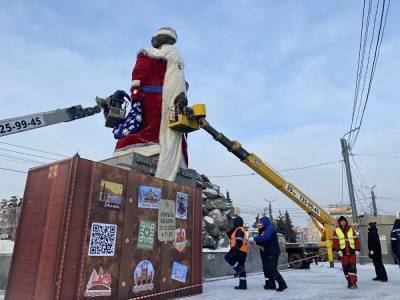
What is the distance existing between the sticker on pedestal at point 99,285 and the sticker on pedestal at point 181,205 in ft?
7.19

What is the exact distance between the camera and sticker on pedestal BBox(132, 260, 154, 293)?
266 inches

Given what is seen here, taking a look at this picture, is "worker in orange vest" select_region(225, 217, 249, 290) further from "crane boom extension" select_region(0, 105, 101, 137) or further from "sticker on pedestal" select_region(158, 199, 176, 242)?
"crane boom extension" select_region(0, 105, 101, 137)

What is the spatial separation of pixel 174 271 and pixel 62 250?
266 centimetres

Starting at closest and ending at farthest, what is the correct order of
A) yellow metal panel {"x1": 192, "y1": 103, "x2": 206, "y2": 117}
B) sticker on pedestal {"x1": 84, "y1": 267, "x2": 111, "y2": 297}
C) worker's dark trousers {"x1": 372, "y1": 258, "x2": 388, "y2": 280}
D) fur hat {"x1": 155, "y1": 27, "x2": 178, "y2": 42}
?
sticker on pedestal {"x1": 84, "y1": 267, "x2": 111, "y2": 297}, worker's dark trousers {"x1": 372, "y1": 258, "x2": 388, "y2": 280}, yellow metal panel {"x1": 192, "y1": 103, "x2": 206, "y2": 117}, fur hat {"x1": 155, "y1": 27, "x2": 178, "y2": 42}

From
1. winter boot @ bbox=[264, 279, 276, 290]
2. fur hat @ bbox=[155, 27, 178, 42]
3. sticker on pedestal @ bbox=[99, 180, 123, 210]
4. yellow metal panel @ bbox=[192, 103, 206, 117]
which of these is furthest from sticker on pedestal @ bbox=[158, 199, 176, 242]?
fur hat @ bbox=[155, 27, 178, 42]

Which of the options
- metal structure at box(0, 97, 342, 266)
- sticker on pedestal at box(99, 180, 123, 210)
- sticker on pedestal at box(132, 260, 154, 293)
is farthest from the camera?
metal structure at box(0, 97, 342, 266)

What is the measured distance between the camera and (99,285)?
6.11 metres

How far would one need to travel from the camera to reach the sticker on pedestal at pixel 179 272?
768cm

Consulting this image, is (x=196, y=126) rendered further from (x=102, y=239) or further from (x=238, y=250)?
(x=102, y=239)

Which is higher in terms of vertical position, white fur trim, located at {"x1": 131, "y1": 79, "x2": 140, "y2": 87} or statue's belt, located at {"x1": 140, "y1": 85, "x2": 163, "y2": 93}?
white fur trim, located at {"x1": 131, "y1": 79, "x2": 140, "y2": 87}

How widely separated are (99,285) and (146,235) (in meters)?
1.33

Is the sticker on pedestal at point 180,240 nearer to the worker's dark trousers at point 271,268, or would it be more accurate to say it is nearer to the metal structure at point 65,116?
the worker's dark trousers at point 271,268

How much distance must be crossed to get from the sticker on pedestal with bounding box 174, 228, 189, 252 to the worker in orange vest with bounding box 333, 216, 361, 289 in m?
3.50

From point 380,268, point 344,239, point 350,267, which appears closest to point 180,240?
point 344,239
